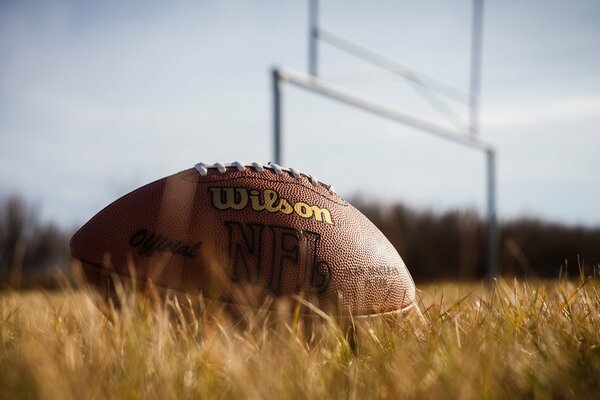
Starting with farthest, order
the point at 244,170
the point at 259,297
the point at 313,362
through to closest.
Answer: the point at 244,170, the point at 259,297, the point at 313,362

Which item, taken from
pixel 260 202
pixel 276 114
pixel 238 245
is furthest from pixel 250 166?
pixel 276 114

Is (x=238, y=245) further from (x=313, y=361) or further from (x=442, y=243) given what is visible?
(x=442, y=243)

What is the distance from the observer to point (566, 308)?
152 cm

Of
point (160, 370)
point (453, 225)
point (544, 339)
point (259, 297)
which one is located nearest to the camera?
point (160, 370)

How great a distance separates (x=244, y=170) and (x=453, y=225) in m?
7.56

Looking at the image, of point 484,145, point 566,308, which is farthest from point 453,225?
point 566,308

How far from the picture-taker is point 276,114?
381cm

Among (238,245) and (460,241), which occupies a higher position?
(238,245)

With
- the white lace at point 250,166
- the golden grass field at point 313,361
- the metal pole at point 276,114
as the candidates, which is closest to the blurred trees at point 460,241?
the metal pole at point 276,114

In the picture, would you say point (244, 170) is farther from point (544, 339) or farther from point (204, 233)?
point (544, 339)

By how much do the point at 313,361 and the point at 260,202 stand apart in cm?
56

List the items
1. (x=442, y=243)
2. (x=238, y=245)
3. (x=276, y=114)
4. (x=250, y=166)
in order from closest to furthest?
(x=238, y=245), (x=250, y=166), (x=276, y=114), (x=442, y=243)

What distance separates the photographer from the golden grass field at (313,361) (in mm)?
951

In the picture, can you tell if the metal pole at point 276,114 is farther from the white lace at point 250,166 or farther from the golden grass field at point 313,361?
the golden grass field at point 313,361
